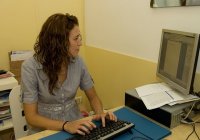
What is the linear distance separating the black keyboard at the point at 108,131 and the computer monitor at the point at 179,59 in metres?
0.36

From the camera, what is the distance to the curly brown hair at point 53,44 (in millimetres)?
1425

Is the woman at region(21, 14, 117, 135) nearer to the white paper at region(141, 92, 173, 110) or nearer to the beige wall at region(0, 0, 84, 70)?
the white paper at region(141, 92, 173, 110)

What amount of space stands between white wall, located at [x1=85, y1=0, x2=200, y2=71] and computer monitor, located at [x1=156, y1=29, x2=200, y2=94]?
211mm

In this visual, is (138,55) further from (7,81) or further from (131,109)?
(7,81)

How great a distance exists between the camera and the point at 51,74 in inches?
57.8

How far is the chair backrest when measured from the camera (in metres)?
1.51

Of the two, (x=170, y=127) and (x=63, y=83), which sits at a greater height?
(x=63, y=83)

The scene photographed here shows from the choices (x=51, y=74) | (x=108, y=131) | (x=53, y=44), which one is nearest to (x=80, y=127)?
(x=108, y=131)

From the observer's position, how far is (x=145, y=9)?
70.3 inches

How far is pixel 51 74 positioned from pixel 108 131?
52cm

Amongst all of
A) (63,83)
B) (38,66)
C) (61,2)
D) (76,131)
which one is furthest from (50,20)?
(61,2)

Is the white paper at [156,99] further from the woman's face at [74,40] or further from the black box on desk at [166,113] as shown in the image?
the woman's face at [74,40]

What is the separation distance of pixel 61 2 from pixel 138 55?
3.52ft

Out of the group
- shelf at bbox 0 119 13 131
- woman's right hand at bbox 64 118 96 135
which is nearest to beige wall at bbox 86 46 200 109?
woman's right hand at bbox 64 118 96 135
